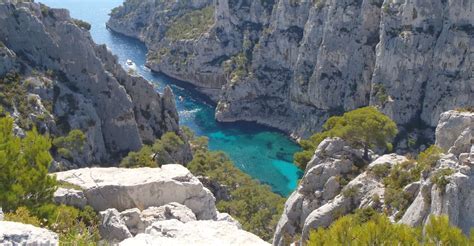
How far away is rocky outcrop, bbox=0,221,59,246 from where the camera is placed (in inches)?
498

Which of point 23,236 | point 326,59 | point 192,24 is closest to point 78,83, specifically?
point 326,59

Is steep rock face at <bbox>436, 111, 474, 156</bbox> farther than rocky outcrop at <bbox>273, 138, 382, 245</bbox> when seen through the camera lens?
No

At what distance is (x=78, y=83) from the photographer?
6278 centimetres

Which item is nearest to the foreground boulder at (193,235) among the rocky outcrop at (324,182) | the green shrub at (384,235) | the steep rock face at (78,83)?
the green shrub at (384,235)

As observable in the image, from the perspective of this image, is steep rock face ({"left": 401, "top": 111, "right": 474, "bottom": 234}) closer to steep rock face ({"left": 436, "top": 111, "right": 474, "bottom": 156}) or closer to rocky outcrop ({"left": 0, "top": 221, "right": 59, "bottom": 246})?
steep rock face ({"left": 436, "top": 111, "right": 474, "bottom": 156})

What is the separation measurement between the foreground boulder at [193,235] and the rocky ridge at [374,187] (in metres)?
10.9

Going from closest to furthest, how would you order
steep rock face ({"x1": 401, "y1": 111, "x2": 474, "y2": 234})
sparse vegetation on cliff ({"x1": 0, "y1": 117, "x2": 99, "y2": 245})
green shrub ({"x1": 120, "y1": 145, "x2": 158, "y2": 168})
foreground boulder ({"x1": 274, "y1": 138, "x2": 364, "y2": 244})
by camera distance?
sparse vegetation on cliff ({"x1": 0, "y1": 117, "x2": 99, "y2": 245}) < steep rock face ({"x1": 401, "y1": 111, "x2": 474, "y2": 234}) < foreground boulder ({"x1": 274, "y1": 138, "x2": 364, "y2": 244}) < green shrub ({"x1": 120, "y1": 145, "x2": 158, "y2": 168})

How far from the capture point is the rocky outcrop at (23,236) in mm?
12641

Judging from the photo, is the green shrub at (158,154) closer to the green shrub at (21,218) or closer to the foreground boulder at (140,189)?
the foreground boulder at (140,189)

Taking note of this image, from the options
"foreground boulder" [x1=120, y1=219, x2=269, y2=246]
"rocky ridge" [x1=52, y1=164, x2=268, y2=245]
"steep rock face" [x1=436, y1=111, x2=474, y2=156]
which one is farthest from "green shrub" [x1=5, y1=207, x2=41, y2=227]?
"steep rock face" [x1=436, y1=111, x2=474, y2=156]

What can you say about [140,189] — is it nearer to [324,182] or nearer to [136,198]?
[136,198]

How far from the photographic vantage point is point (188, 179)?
1299 inches

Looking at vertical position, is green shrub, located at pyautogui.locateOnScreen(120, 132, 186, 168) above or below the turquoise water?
above

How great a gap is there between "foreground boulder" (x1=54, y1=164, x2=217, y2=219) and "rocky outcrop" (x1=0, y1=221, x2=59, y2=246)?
16.4 meters
